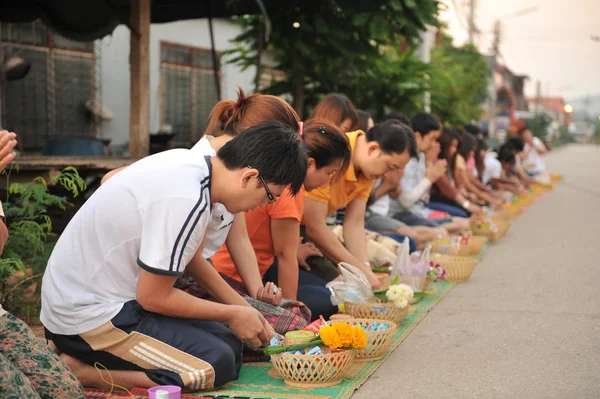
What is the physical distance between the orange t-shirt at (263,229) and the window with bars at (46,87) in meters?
5.93

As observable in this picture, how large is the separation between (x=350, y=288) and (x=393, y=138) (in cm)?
118

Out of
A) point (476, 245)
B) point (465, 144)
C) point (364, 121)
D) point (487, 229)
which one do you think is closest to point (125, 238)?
point (364, 121)

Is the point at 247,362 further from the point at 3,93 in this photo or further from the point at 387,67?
the point at 387,67

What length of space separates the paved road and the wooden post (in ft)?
11.2

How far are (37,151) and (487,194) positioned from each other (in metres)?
6.66

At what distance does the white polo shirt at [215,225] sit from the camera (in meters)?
4.10

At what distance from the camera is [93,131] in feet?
39.4

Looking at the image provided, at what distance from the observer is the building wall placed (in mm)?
12320

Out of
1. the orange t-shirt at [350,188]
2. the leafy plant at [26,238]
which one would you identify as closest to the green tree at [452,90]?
the orange t-shirt at [350,188]

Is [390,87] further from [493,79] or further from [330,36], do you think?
[493,79]

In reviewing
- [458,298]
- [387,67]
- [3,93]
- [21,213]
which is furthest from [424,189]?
[3,93]

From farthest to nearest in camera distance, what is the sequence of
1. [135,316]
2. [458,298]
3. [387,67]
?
[387,67]
[458,298]
[135,316]

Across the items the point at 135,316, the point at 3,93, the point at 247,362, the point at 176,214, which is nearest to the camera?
the point at 176,214

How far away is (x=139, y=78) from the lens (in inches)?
318
